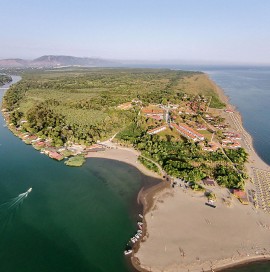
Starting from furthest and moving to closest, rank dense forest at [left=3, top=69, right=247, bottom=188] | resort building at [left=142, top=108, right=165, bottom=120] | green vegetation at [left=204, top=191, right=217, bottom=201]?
resort building at [left=142, top=108, right=165, bottom=120] → dense forest at [left=3, top=69, right=247, bottom=188] → green vegetation at [left=204, top=191, right=217, bottom=201]

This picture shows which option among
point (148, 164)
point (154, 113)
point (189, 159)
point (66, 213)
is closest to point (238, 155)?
point (189, 159)

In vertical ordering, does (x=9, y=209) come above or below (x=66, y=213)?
above

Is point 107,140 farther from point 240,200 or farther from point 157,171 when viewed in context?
point 240,200

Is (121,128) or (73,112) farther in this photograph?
(73,112)

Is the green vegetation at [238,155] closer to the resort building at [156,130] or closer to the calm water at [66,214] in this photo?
the resort building at [156,130]

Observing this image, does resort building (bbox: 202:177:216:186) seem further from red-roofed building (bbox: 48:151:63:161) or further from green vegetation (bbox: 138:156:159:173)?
red-roofed building (bbox: 48:151:63:161)

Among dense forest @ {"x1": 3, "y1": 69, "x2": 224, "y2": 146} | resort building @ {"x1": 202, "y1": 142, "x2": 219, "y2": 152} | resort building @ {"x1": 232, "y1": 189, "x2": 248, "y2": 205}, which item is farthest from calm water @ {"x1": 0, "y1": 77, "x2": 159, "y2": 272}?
resort building @ {"x1": 202, "y1": 142, "x2": 219, "y2": 152}

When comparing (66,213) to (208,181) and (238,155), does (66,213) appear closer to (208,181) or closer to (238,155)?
(208,181)
